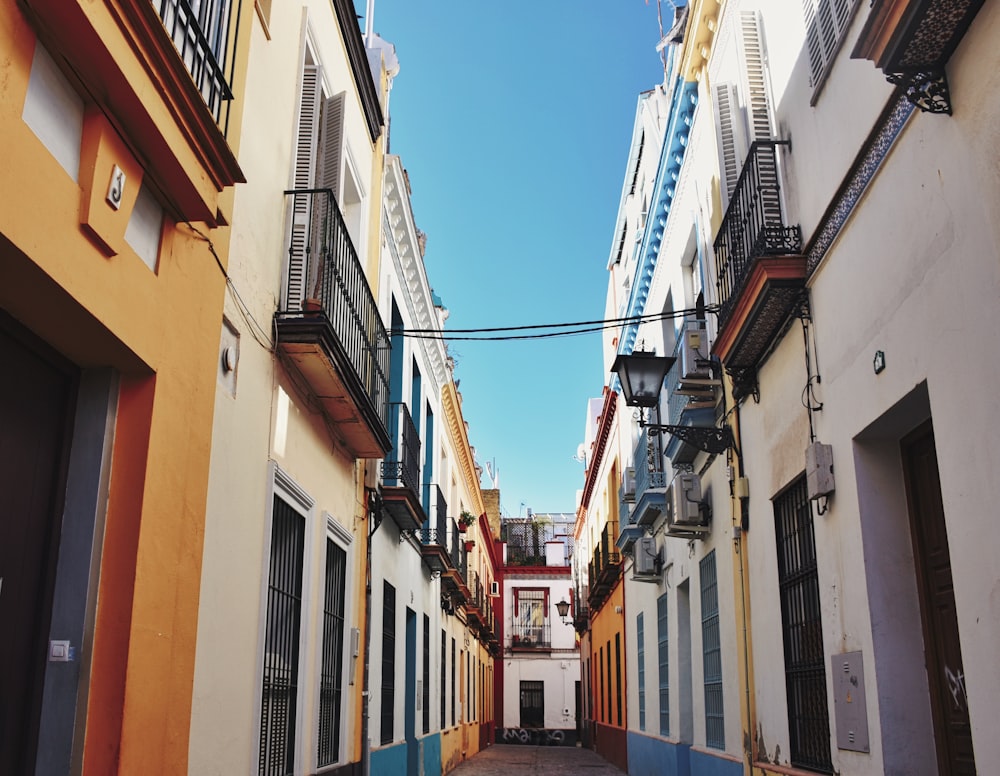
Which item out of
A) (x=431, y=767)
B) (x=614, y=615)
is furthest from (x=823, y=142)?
(x=614, y=615)

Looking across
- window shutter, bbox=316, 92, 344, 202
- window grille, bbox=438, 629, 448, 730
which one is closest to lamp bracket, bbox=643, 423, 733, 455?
window shutter, bbox=316, 92, 344, 202

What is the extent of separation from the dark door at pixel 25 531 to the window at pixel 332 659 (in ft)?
13.3

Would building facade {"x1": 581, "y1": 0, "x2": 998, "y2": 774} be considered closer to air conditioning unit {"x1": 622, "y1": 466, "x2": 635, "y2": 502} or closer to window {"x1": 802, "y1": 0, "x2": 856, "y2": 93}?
window {"x1": 802, "y1": 0, "x2": 856, "y2": 93}

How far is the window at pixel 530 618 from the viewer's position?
121 feet

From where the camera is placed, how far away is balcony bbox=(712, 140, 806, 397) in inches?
246

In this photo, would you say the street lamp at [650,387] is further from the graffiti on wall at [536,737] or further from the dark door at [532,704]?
the dark door at [532,704]

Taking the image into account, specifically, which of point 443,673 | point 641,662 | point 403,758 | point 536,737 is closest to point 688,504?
point 403,758

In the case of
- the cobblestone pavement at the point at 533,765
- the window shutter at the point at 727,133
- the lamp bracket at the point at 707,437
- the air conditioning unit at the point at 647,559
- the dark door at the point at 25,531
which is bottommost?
the cobblestone pavement at the point at 533,765

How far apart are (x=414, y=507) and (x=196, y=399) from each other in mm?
6553

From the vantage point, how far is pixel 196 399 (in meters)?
4.84

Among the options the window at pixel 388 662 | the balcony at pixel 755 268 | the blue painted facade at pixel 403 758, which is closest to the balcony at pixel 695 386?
the balcony at pixel 755 268

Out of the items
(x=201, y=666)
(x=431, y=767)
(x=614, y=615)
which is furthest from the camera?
(x=614, y=615)

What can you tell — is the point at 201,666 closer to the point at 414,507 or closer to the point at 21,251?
the point at 21,251

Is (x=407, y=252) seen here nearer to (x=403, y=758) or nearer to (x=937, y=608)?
(x=403, y=758)
